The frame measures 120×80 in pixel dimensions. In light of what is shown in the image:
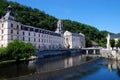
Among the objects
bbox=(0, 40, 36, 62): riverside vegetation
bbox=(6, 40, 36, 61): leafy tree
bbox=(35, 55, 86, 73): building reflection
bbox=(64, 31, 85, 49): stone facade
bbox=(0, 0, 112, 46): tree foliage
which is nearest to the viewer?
bbox=(35, 55, 86, 73): building reflection

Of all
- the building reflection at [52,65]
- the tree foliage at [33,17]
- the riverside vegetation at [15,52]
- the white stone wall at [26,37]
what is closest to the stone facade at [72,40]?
the tree foliage at [33,17]

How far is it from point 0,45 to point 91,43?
101714mm

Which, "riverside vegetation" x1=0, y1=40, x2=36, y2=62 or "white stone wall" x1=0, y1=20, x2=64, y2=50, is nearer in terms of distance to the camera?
"riverside vegetation" x1=0, y1=40, x2=36, y2=62

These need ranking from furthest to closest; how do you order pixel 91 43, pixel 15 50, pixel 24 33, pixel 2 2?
pixel 91 43 < pixel 2 2 < pixel 24 33 < pixel 15 50

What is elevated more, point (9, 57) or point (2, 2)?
point (2, 2)

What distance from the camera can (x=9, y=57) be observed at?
52.7 meters

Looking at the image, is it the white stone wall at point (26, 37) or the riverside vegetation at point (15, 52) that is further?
the white stone wall at point (26, 37)

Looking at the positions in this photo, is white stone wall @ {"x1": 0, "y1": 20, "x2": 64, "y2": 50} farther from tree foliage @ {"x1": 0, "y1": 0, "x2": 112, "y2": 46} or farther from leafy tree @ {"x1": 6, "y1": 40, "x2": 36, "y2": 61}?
tree foliage @ {"x1": 0, "y1": 0, "x2": 112, "y2": 46}

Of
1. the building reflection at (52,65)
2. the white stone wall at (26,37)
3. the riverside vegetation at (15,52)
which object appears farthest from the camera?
the white stone wall at (26,37)

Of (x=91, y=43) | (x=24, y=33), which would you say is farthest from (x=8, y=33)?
(x=91, y=43)

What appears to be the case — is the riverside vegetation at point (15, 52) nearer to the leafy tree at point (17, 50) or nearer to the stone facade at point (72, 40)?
the leafy tree at point (17, 50)

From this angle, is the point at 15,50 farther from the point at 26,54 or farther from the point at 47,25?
the point at 47,25

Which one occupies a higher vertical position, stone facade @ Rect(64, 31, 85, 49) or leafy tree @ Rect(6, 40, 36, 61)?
stone facade @ Rect(64, 31, 85, 49)

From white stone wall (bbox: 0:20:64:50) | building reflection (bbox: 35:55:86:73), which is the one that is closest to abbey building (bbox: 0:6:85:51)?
white stone wall (bbox: 0:20:64:50)
